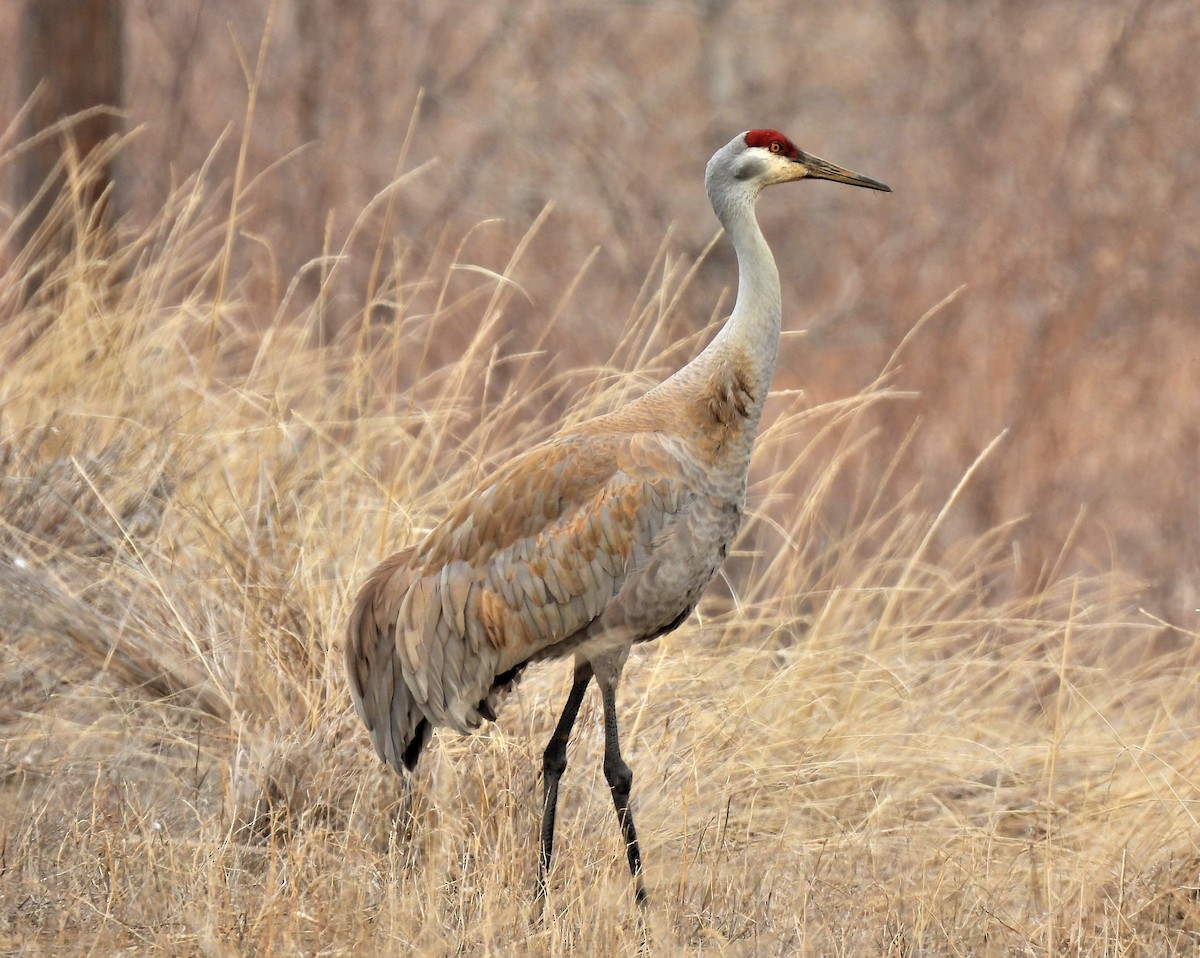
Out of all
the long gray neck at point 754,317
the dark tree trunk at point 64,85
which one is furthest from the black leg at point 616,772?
the dark tree trunk at point 64,85

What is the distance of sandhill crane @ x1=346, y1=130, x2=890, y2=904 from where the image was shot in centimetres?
283

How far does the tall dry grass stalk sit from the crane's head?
33.4 inches

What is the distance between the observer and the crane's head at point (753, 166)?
2.96 m

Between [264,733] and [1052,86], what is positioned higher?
[1052,86]

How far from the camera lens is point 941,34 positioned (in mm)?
5566

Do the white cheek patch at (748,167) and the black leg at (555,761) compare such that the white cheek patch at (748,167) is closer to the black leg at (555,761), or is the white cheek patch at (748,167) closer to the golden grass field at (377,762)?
the golden grass field at (377,762)

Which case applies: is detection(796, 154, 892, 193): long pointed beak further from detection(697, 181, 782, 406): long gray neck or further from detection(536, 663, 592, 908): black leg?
detection(536, 663, 592, 908): black leg

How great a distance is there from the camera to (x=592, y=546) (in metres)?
2.85

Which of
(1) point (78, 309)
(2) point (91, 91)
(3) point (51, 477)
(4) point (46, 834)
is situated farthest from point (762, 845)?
(2) point (91, 91)

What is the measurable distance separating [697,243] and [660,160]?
13.0 inches

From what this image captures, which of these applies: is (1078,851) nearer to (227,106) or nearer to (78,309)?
(78,309)

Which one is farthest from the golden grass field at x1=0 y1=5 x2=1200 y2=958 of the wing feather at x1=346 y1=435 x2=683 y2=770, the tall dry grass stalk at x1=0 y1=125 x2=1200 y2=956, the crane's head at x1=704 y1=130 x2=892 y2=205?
the crane's head at x1=704 y1=130 x2=892 y2=205

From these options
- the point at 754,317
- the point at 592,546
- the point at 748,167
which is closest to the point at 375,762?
the point at 592,546

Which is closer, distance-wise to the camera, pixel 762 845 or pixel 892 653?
pixel 762 845
